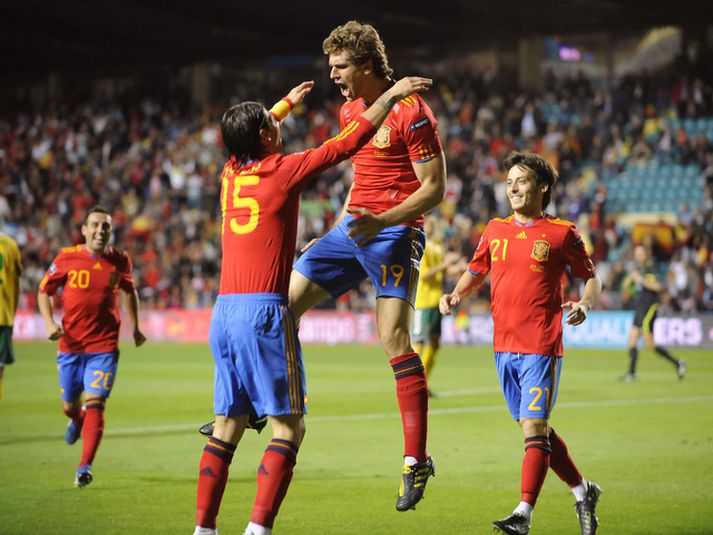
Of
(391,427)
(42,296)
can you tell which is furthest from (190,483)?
(391,427)

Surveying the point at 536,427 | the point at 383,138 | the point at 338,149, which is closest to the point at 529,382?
the point at 536,427

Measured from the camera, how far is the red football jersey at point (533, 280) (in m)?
6.80

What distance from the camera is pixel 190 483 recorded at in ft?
29.6

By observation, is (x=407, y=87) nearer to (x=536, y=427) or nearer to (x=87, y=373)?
(x=536, y=427)

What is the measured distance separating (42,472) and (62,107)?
35.7m

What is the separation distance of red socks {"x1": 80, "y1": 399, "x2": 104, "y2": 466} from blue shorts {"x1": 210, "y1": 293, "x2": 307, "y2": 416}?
3456mm

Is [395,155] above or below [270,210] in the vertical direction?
above

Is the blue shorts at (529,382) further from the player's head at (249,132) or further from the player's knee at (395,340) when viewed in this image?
the player's head at (249,132)

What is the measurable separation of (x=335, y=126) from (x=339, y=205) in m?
3.51

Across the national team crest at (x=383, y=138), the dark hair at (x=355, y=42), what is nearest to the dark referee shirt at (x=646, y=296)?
the national team crest at (x=383, y=138)

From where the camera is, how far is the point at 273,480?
5.69 m

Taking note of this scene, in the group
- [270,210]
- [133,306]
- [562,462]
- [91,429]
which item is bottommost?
[91,429]

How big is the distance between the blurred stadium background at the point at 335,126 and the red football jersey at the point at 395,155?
1952cm

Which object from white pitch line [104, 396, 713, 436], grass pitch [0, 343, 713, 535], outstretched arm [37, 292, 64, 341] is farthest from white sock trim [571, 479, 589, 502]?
white pitch line [104, 396, 713, 436]
